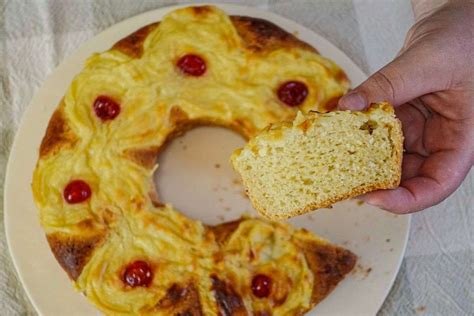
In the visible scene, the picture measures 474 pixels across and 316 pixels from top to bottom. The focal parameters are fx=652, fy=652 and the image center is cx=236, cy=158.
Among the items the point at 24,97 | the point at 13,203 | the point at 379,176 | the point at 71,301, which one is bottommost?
the point at 71,301

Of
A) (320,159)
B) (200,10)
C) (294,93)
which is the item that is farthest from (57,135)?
(320,159)

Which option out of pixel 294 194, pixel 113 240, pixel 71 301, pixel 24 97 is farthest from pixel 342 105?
pixel 24 97

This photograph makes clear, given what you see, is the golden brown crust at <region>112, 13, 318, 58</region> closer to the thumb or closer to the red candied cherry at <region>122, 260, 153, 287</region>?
the thumb

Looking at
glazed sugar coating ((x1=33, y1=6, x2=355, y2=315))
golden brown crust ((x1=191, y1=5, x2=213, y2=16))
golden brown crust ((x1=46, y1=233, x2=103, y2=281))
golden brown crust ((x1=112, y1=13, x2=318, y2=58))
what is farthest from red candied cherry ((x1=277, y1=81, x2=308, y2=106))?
golden brown crust ((x1=46, y1=233, x2=103, y2=281))

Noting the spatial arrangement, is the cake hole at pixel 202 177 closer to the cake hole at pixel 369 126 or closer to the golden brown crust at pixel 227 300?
the golden brown crust at pixel 227 300

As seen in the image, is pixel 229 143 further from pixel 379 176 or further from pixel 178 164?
pixel 379 176

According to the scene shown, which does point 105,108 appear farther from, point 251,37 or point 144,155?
point 251,37

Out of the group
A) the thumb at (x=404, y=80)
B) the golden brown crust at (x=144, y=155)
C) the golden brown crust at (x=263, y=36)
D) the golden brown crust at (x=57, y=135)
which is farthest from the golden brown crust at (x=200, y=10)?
the thumb at (x=404, y=80)
